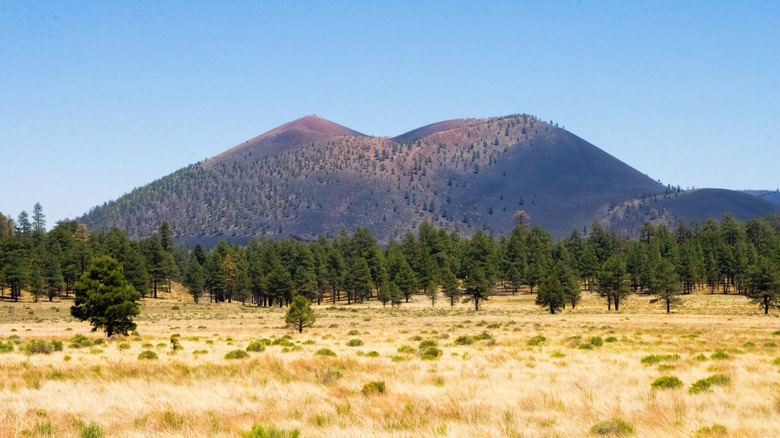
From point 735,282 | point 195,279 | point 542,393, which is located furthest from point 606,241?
point 542,393

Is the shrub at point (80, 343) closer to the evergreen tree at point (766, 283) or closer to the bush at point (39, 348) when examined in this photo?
the bush at point (39, 348)

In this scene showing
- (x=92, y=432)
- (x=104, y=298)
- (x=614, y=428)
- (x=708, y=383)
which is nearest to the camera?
(x=92, y=432)

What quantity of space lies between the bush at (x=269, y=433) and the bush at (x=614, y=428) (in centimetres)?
517

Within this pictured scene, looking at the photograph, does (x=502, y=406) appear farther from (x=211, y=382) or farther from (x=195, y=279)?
(x=195, y=279)

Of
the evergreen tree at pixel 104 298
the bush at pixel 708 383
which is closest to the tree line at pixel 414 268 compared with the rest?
the evergreen tree at pixel 104 298

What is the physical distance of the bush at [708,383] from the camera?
15527 mm

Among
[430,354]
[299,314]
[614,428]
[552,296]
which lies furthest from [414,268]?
[614,428]

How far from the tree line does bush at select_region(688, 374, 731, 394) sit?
222 ft

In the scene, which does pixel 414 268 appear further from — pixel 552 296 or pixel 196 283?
pixel 552 296

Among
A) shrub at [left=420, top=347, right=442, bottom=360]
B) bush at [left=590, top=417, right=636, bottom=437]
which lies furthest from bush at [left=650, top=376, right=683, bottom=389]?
shrub at [left=420, top=347, right=442, bottom=360]

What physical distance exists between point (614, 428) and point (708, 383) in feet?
23.5

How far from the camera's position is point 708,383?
1620 cm

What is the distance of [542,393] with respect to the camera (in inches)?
590

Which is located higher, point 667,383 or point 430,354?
point 667,383
